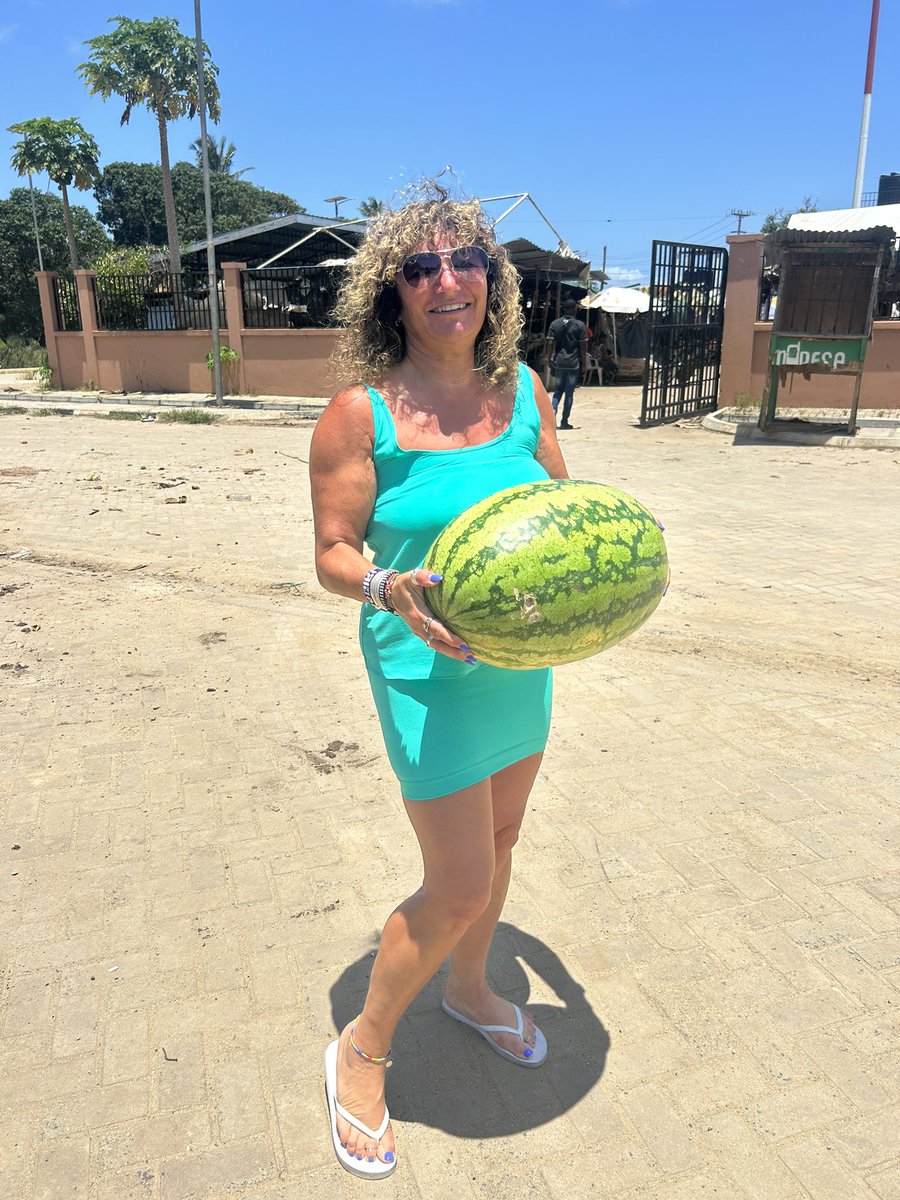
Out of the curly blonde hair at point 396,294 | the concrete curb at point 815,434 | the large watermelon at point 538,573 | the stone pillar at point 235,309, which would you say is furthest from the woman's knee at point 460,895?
the stone pillar at point 235,309

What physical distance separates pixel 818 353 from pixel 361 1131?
42.0ft

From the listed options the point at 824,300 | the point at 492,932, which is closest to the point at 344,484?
the point at 492,932

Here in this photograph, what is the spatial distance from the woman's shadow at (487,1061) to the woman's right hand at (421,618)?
125 cm

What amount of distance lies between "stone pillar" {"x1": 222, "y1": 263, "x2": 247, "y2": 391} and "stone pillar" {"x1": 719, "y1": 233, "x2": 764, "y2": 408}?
35.1 feet

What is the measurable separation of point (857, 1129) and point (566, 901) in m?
1.10

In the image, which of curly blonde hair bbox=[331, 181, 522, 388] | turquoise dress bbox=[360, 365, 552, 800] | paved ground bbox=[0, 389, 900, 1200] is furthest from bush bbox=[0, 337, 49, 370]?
Answer: turquoise dress bbox=[360, 365, 552, 800]

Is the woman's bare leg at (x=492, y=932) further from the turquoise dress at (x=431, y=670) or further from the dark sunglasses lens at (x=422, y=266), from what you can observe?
the dark sunglasses lens at (x=422, y=266)

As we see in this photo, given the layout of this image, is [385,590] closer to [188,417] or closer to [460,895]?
[460,895]

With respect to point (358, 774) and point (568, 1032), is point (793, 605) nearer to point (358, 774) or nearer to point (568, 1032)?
point (358, 774)

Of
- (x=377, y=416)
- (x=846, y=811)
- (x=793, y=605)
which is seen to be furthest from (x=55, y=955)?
(x=793, y=605)

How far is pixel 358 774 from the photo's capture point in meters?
3.87

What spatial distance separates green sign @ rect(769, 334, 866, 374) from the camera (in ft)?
40.3

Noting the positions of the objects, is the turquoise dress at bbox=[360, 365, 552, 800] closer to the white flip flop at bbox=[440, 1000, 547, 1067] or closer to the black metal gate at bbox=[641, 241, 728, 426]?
the white flip flop at bbox=[440, 1000, 547, 1067]

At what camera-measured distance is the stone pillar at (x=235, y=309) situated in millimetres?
19375
